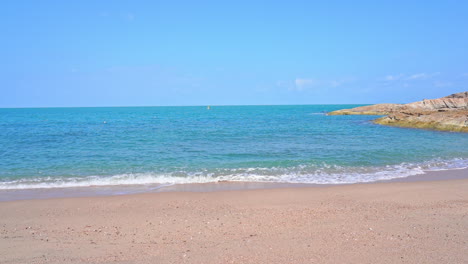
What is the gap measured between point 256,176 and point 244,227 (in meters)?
7.30

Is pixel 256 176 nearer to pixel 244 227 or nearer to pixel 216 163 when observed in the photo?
pixel 216 163

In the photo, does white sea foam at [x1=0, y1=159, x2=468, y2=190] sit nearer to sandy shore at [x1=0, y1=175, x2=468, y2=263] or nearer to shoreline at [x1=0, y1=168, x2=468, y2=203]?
shoreline at [x1=0, y1=168, x2=468, y2=203]

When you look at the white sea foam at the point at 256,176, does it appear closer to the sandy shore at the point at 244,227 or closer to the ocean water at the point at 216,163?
the ocean water at the point at 216,163

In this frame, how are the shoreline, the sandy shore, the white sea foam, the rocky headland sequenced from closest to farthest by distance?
the sandy shore < the shoreline < the white sea foam < the rocky headland

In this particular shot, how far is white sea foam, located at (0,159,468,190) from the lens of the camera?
14.2m

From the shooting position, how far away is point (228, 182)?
A: 47.2 ft

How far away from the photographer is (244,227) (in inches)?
320

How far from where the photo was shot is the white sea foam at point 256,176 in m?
14.2

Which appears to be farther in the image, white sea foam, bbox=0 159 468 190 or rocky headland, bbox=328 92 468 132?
rocky headland, bbox=328 92 468 132

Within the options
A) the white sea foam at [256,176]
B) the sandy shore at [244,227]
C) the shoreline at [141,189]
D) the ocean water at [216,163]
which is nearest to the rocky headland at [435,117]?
the ocean water at [216,163]

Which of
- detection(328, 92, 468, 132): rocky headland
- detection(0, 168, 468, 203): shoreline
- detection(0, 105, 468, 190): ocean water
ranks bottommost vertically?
detection(0, 168, 468, 203): shoreline

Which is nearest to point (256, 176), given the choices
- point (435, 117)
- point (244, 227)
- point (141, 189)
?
point (141, 189)

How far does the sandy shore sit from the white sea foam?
251cm

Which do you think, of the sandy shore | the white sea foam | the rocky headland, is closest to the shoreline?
the white sea foam
